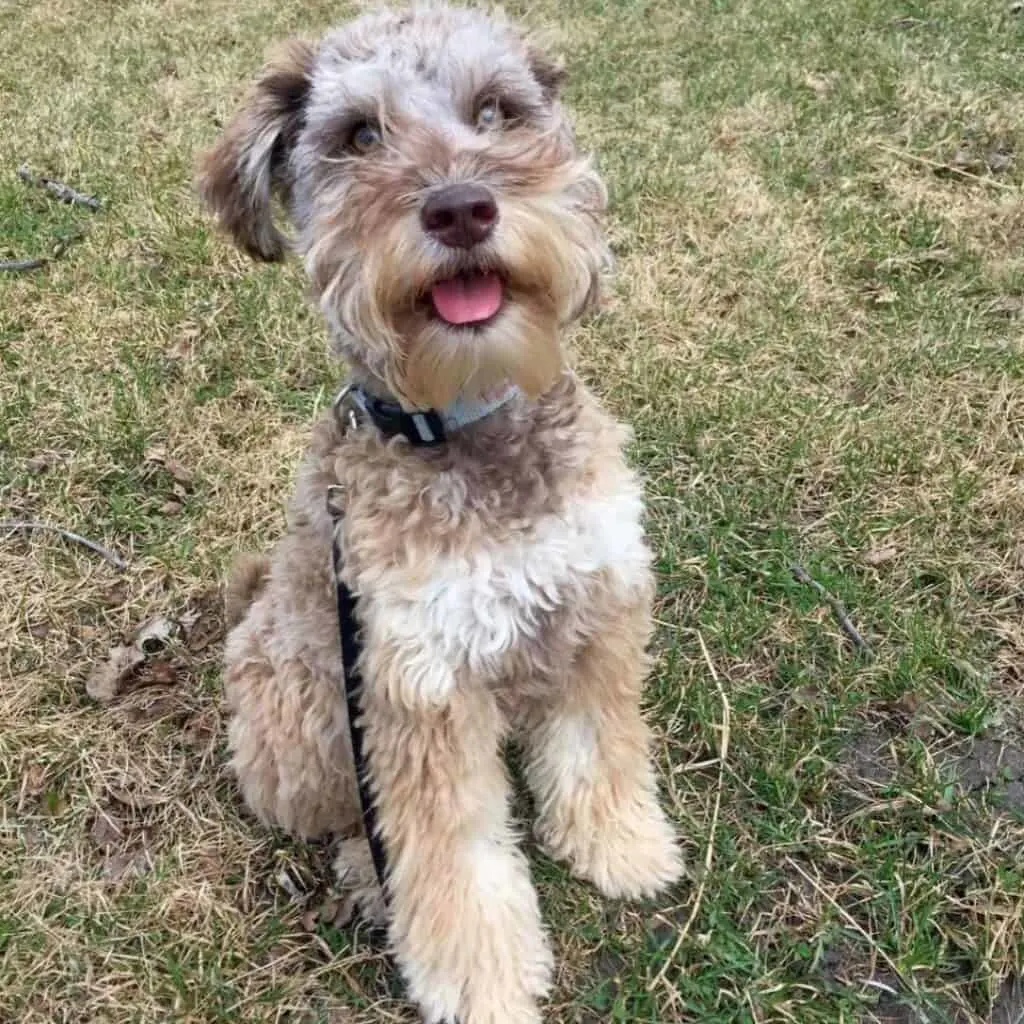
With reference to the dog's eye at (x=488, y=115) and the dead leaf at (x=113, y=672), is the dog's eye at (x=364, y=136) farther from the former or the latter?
the dead leaf at (x=113, y=672)

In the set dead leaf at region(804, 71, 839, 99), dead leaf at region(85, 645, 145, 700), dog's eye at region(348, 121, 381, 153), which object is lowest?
dead leaf at region(85, 645, 145, 700)

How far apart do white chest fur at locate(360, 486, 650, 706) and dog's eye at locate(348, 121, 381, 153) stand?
0.95 m

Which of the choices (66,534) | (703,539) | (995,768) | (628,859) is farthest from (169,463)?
(995,768)

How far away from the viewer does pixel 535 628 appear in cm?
247

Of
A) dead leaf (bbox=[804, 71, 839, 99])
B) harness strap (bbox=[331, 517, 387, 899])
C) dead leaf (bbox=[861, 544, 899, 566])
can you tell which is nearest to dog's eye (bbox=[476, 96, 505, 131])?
harness strap (bbox=[331, 517, 387, 899])

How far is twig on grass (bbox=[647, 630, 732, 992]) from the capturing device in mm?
2736

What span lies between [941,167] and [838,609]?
10.7 feet

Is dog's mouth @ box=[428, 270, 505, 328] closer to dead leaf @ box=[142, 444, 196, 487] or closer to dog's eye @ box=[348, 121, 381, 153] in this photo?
dog's eye @ box=[348, 121, 381, 153]

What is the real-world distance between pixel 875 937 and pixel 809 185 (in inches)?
163

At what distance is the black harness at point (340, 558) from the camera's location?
2.47m

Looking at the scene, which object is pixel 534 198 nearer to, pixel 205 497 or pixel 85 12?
pixel 205 497

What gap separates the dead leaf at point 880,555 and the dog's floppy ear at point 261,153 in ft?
7.51

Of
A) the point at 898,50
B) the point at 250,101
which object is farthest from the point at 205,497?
the point at 898,50

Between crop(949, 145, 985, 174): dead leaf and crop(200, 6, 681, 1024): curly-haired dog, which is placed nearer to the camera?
crop(200, 6, 681, 1024): curly-haired dog
